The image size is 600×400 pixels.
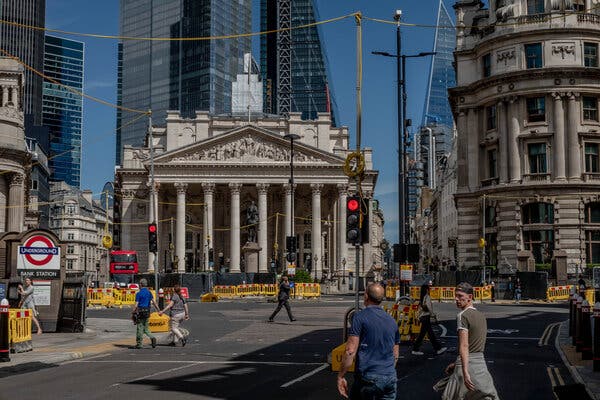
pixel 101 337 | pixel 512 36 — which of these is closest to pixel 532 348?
pixel 101 337

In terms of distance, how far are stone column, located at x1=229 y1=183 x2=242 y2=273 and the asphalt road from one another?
222 ft

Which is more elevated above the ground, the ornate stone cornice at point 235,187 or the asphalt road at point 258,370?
the ornate stone cornice at point 235,187

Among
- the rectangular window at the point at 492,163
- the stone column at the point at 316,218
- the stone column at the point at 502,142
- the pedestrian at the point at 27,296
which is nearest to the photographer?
the pedestrian at the point at 27,296

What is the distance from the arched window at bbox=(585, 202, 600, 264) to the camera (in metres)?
50.4

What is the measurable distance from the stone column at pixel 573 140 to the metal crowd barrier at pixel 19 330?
3817 centimetres

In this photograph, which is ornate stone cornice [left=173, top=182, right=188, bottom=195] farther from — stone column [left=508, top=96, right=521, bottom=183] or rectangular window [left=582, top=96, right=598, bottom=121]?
rectangular window [left=582, top=96, right=598, bottom=121]

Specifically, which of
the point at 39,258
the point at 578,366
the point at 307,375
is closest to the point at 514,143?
the point at 39,258

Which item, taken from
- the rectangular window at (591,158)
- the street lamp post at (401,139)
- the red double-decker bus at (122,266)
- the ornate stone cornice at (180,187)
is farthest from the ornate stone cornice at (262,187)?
the street lamp post at (401,139)

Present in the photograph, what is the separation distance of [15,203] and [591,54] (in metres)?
42.6

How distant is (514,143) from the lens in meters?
52.0

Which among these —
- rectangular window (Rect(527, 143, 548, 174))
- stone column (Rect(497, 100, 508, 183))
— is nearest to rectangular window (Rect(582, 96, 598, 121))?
rectangular window (Rect(527, 143, 548, 174))

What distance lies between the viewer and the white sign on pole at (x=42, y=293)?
27.2m

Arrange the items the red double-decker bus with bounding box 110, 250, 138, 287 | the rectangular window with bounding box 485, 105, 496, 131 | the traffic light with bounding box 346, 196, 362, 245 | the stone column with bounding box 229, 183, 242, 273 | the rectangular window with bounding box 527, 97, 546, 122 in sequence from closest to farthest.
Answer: the traffic light with bounding box 346, 196, 362, 245
the rectangular window with bounding box 527, 97, 546, 122
the rectangular window with bounding box 485, 105, 496, 131
the red double-decker bus with bounding box 110, 250, 138, 287
the stone column with bounding box 229, 183, 242, 273

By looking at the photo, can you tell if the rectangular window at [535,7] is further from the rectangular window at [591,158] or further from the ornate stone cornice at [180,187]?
the ornate stone cornice at [180,187]
